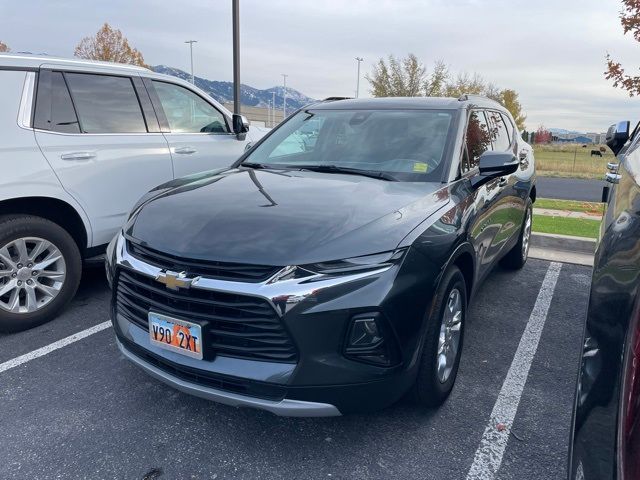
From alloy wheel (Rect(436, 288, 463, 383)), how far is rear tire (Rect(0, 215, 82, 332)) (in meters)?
2.88

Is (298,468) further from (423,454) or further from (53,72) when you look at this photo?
(53,72)

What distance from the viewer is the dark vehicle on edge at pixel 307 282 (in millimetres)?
2184

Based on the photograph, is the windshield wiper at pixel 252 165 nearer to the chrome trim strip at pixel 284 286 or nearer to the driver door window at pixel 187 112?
the driver door window at pixel 187 112

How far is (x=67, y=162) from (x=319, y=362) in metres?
2.82

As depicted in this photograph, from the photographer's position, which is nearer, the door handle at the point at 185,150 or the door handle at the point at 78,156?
the door handle at the point at 78,156

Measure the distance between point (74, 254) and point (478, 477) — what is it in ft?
10.7

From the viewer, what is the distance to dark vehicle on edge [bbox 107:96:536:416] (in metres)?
2.18

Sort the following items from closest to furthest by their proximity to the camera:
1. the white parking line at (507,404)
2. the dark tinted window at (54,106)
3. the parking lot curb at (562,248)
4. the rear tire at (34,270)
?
the white parking line at (507,404) < the rear tire at (34,270) < the dark tinted window at (54,106) < the parking lot curb at (562,248)

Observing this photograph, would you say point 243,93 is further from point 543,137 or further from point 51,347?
point 51,347

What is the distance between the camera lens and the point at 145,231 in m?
2.65

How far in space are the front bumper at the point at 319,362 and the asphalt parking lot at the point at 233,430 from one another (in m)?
0.35

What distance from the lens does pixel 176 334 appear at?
236 centimetres

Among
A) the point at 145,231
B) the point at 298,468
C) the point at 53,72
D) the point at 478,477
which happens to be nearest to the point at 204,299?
the point at 145,231

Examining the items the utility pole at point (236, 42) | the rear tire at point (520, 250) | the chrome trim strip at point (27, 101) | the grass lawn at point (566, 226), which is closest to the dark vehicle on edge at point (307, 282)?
the chrome trim strip at point (27, 101)
